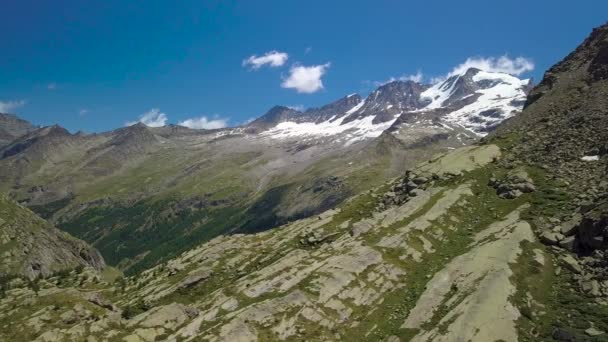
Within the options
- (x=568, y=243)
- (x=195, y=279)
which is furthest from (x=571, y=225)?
(x=195, y=279)

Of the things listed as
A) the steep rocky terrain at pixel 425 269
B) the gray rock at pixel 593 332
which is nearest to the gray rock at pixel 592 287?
the steep rocky terrain at pixel 425 269

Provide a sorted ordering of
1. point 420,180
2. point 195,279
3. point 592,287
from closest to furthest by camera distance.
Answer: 1. point 592,287
2. point 195,279
3. point 420,180

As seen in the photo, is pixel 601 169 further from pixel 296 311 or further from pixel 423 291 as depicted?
pixel 296 311

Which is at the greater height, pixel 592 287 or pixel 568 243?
pixel 568 243

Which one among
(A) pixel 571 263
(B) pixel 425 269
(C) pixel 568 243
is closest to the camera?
(A) pixel 571 263

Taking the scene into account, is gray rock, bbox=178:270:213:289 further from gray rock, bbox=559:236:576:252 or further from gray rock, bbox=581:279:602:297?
gray rock, bbox=581:279:602:297

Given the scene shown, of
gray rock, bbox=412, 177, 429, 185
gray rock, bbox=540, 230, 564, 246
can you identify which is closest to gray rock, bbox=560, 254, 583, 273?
gray rock, bbox=540, 230, 564, 246

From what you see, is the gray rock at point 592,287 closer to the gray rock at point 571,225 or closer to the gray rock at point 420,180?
the gray rock at point 571,225

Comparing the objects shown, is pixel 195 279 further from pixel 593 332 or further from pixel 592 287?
pixel 593 332
